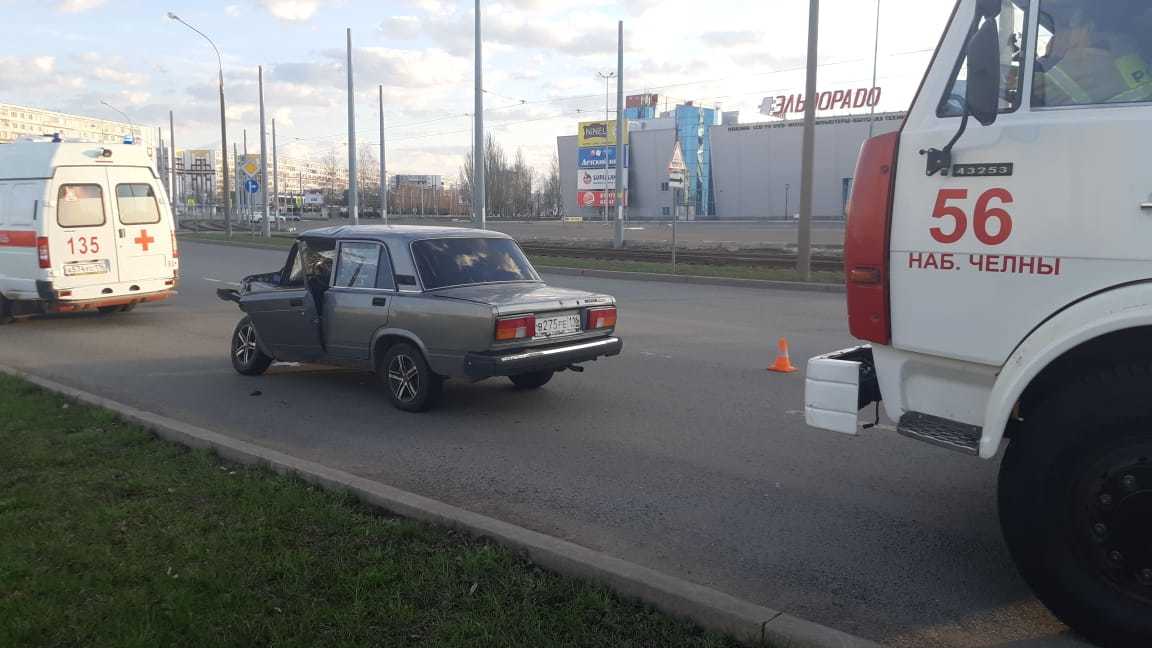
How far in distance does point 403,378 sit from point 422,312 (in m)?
0.65

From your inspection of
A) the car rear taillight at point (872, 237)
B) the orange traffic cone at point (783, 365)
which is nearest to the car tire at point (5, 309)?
the orange traffic cone at point (783, 365)

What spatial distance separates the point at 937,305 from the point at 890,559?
1401 mm

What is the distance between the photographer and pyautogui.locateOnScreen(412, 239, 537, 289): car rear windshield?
7.74m

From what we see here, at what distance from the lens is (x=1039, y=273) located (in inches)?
134

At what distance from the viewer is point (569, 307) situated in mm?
7512

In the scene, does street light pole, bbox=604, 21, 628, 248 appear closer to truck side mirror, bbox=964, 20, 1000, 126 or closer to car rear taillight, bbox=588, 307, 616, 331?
car rear taillight, bbox=588, 307, 616, 331

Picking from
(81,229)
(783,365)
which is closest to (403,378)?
(783,365)

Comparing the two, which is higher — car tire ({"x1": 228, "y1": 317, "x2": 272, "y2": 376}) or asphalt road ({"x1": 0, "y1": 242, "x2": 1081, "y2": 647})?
car tire ({"x1": 228, "y1": 317, "x2": 272, "y2": 376})

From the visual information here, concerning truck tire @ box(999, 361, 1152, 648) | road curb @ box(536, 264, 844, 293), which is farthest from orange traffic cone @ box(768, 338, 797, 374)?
road curb @ box(536, 264, 844, 293)

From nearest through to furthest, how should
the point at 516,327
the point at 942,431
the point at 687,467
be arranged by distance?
the point at 942,431 → the point at 687,467 → the point at 516,327

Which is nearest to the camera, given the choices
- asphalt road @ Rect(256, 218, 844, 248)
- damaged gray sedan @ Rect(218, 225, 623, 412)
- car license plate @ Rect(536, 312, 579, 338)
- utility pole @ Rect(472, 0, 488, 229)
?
damaged gray sedan @ Rect(218, 225, 623, 412)

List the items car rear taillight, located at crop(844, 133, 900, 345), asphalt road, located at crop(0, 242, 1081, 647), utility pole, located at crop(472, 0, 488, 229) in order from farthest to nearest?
utility pole, located at crop(472, 0, 488, 229) → asphalt road, located at crop(0, 242, 1081, 647) → car rear taillight, located at crop(844, 133, 900, 345)

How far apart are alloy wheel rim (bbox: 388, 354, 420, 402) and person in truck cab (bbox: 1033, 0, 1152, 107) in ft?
17.5

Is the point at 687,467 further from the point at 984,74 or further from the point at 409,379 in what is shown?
the point at 984,74
